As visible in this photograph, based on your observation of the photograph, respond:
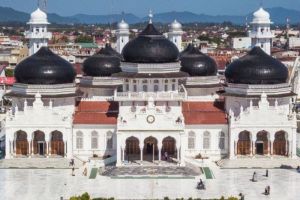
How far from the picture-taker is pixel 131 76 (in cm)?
6088

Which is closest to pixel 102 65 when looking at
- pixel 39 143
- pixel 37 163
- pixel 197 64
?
pixel 197 64

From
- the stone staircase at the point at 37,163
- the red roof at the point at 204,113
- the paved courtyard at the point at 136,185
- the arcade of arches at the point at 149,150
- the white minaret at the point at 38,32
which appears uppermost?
the white minaret at the point at 38,32

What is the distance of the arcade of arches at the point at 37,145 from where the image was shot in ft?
197

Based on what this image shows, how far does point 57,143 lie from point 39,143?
1.38 metres

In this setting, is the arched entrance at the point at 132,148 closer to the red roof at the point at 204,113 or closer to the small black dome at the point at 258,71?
the red roof at the point at 204,113

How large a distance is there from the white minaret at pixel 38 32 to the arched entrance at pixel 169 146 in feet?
54.6

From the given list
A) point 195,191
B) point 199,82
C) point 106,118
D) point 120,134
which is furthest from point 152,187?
point 199,82

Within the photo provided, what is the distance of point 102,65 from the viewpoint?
232 feet

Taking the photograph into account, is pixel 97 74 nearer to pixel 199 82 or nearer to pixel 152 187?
pixel 199 82

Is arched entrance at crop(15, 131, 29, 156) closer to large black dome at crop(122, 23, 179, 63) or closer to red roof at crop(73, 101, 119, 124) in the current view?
red roof at crop(73, 101, 119, 124)

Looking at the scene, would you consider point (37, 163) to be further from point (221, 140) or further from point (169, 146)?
point (221, 140)

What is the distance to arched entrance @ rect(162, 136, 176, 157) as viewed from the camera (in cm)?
6038

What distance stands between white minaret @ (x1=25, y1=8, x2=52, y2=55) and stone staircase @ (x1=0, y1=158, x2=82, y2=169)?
14992 mm

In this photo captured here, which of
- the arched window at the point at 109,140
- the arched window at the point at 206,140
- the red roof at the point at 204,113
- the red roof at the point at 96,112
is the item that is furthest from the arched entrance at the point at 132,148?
the arched window at the point at 206,140
